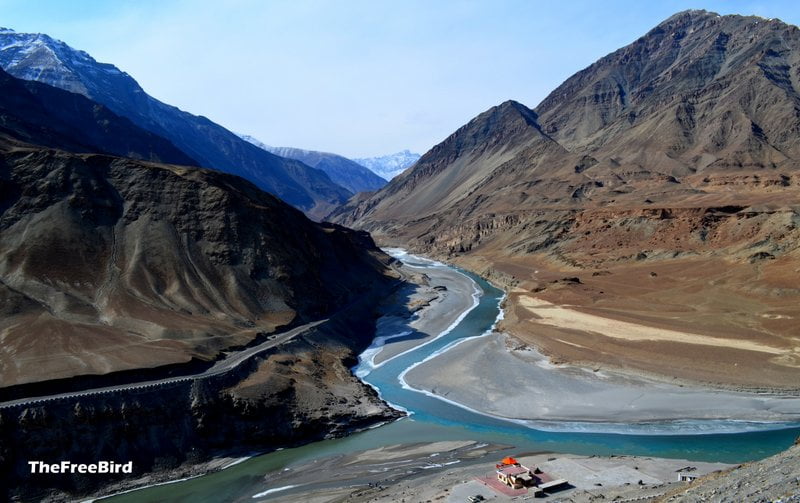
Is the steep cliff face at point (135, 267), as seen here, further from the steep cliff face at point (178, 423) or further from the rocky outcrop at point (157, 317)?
the steep cliff face at point (178, 423)

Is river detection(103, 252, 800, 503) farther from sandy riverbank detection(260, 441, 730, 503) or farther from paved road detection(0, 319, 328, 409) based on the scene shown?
paved road detection(0, 319, 328, 409)

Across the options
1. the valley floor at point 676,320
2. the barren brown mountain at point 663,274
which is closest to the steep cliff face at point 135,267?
the valley floor at point 676,320

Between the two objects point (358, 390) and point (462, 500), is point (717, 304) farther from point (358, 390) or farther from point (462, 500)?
point (462, 500)

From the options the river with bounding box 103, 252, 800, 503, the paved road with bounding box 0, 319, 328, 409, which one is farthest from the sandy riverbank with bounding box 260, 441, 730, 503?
the paved road with bounding box 0, 319, 328, 409

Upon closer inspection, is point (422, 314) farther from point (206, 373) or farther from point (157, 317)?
point (206, 373)

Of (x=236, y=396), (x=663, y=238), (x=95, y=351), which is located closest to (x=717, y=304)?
(x=663, y=238)

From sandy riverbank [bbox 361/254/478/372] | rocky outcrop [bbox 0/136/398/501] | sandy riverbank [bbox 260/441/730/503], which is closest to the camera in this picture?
sandy riverbank [bbox 260/441/730/503]
